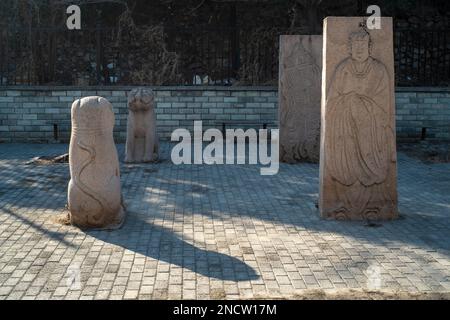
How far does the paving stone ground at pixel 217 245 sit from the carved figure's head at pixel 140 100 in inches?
78.0

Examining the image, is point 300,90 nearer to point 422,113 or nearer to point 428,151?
point 428,151

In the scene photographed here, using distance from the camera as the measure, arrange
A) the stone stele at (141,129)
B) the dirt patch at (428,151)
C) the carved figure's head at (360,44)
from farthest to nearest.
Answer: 1. the dirt patch at (428,151)
2. the stone stele at (141,129)
3. the carved figure's head at (360,44)

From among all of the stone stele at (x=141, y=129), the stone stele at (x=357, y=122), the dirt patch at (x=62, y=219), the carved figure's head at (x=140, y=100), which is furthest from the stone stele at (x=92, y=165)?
the stone stele at (x=141, y=129)

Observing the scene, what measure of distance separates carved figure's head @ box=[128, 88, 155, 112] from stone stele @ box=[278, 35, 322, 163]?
2633mm

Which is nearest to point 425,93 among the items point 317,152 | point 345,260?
point 317,152

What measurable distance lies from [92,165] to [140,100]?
15.2 ft

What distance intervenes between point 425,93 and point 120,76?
829 cm

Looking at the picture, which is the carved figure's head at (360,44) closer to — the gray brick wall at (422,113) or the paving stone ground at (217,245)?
the paving stone ground at (217,245)

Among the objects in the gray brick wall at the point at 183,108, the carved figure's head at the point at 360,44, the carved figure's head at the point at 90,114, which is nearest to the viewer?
the carved figure's head at the point at 90,114

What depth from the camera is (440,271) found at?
5.77 m

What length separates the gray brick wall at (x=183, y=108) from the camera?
1530 centimetres

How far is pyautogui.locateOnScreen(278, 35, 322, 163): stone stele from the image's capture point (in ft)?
38.2

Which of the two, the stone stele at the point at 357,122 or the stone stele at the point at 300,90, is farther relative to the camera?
the stone stele at the point at 300,90

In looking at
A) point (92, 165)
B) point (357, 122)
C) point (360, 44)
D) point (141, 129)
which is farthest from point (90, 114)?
point (141, 129)
